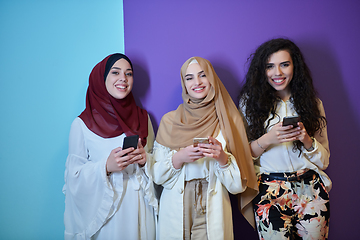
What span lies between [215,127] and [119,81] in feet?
2.73

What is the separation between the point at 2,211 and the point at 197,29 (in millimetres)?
2461

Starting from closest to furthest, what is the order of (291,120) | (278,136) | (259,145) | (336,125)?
(291,120) < (278,136) < (259,145) < (336,125)

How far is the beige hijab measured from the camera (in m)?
1.69

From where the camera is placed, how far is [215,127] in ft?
5.79

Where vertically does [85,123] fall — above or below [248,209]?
above

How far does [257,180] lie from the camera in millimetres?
1745

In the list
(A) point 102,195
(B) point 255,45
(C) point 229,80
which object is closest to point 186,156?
(A) point 102,195

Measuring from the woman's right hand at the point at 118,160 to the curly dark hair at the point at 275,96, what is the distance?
37.3 inches

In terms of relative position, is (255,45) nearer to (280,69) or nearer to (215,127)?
(280,69)

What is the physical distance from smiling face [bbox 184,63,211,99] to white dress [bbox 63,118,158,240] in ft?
2.03

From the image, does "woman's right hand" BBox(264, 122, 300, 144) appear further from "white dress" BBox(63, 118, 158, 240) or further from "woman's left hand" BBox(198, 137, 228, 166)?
"white dress" BBox(63, 118, 158, 240)

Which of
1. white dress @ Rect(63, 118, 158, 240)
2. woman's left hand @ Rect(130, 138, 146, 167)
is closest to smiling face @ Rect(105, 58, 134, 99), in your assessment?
white dress @ Rect(63, 118, 158, 240)

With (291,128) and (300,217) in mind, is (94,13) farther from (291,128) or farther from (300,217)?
(300,217)

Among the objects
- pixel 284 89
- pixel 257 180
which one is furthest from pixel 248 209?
pixel 284 89
